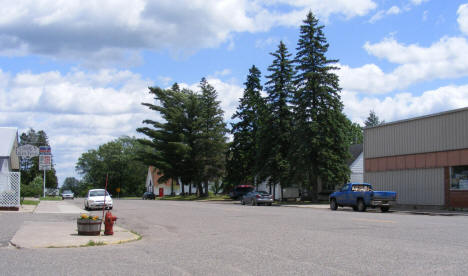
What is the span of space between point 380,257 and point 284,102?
40301mm

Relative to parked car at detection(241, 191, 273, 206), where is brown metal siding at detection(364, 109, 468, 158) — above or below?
above

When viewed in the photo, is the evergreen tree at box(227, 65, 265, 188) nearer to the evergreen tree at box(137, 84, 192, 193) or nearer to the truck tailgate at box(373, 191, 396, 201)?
the evergreen tree at box(137, 84, 192, 193)

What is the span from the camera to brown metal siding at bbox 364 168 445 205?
32.9 meters

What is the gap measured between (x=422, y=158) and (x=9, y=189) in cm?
2676

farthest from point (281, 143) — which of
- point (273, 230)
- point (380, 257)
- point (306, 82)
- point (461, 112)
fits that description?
point (380, 257)

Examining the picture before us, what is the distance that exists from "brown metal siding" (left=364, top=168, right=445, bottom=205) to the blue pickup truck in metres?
4.31

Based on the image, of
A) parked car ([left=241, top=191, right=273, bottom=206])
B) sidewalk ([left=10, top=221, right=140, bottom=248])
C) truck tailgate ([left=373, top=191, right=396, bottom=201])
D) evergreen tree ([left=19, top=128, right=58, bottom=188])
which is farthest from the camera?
evergreen tree ([left=19, top=128, right=58, bottom=188])

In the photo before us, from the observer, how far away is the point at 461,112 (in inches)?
1238

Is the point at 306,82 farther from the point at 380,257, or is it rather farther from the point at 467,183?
the point at 380,257

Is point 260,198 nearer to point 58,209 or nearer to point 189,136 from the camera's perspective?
point 58,209

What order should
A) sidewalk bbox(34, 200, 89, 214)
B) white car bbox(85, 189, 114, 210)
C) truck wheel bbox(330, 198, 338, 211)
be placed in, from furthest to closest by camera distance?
white car bbox(85, 189, 114, 210), truck wheel bbox(330, 198, 338, 211), sidewalk bbox(34, 200, 89, 214)

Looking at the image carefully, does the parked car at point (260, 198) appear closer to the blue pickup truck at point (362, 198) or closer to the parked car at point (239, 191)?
the blue pickup truck at point (362, 198)

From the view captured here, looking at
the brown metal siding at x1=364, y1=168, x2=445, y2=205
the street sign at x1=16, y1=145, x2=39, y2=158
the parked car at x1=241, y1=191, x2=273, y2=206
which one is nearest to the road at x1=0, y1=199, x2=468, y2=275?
the brown metal siding at x1=364, y1=168, x2=445, y2=205

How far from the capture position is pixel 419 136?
3466cm
